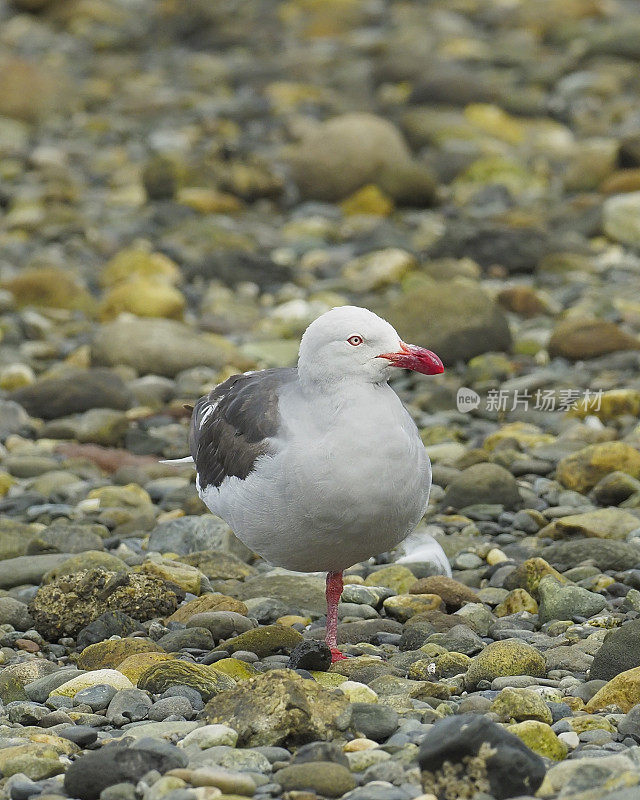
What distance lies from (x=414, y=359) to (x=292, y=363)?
5970 mm

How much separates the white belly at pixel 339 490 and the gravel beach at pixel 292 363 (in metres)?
0.55

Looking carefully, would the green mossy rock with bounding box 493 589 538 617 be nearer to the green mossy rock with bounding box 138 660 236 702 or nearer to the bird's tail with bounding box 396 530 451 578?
the bird's tail with bounding box 396 530 451 578

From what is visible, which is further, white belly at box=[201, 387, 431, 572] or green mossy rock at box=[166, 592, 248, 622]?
green mossy rock at box=[166, 592, 248, 622]

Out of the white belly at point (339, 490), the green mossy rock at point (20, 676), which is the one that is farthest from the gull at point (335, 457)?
the green mossy rock at point (20, 676)

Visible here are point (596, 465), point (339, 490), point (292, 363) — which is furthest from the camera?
point (292, 363)

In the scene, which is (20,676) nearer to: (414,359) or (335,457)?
(335,457)

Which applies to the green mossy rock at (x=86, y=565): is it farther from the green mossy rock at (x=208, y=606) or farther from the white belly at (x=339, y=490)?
the white belly at (x=339, y=490)

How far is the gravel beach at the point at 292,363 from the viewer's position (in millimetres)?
4988

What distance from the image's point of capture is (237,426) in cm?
630

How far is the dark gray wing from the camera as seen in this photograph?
19.6 ft

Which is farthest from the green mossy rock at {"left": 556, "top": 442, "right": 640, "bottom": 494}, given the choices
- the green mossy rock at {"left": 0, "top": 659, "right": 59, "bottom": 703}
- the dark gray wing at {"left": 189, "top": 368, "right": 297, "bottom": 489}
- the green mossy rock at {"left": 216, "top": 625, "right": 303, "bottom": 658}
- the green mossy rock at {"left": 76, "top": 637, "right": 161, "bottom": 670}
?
the green mossy rock at {"left": 0, "top": 659, "right": 59, "bottom": 703}

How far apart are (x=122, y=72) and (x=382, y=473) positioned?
71.1ft

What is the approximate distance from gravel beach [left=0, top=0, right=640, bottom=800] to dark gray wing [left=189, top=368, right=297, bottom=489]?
0.74 metres
